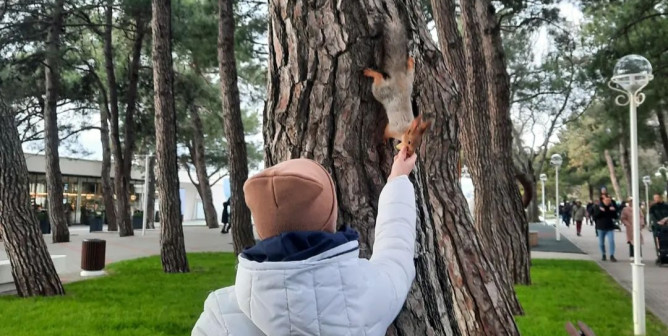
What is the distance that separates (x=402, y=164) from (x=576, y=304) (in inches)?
286

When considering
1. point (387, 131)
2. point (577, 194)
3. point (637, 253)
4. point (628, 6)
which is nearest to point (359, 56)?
point (387, 131)

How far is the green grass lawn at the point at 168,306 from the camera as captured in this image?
6.45 meters

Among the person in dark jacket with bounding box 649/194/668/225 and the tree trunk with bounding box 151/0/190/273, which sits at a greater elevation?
the tree trunk with bounding box 151/0/190/273

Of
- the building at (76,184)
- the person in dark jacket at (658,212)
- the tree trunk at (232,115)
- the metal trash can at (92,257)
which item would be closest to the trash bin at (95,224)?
the building at (76,184)

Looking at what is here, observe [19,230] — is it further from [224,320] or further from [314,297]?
[314,297]

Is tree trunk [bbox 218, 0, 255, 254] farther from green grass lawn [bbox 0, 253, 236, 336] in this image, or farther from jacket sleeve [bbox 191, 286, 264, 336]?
jacket sleeve [bbox 191, 286, 264, 336]

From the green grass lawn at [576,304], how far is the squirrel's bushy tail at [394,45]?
4929 millimetres

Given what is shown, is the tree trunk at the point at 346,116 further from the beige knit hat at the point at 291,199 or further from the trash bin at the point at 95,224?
the trash bin at the point at 95,224

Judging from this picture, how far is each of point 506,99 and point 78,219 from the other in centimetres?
3403

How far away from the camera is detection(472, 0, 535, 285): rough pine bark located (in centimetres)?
929

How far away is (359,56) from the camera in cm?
234

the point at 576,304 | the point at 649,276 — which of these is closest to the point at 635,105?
the point at 576,304

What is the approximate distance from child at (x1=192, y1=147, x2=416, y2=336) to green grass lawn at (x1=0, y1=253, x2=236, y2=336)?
190 inches

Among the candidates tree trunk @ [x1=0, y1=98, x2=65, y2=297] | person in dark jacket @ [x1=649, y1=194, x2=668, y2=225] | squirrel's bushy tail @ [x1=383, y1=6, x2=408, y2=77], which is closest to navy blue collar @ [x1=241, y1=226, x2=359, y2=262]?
squirrel's bushy tail @ [x1=383, y1=6, x2=408, y2=77]
